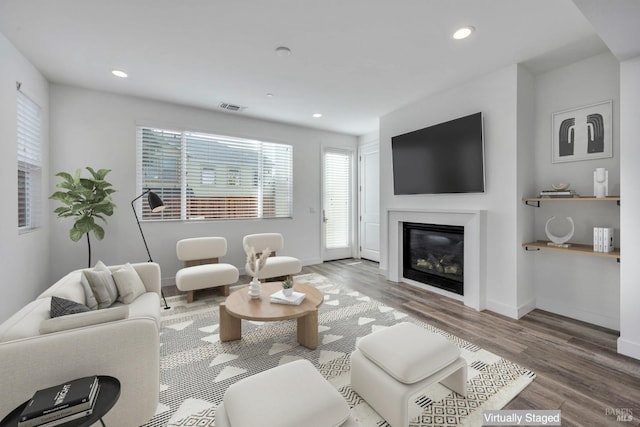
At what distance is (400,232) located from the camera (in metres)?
4.43

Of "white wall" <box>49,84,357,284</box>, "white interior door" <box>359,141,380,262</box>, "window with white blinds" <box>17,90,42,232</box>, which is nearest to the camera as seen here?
"window with white blinds" <box>17,90,42,232</box>

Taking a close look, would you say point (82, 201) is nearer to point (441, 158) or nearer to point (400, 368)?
point (400, 368)

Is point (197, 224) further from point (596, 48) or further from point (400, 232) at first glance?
point (596, 48)

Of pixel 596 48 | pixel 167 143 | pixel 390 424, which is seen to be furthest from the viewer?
pixel 167 143

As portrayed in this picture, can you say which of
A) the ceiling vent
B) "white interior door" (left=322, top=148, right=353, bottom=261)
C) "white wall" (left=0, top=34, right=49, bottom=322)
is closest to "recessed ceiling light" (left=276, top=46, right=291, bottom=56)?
the ceiling vent

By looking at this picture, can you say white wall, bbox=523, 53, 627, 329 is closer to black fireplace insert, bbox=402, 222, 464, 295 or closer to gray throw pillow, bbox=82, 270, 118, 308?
black fireplace insert, bbox=402, 222, 464, 295

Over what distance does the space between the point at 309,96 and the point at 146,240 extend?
128 inches

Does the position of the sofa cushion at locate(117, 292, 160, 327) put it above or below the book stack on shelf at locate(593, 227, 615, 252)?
below

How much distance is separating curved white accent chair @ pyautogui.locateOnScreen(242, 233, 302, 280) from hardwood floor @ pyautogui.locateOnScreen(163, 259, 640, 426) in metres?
1.25

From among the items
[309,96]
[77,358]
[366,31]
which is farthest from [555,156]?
[77,358]

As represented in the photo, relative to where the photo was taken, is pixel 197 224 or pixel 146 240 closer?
pixel 146 240

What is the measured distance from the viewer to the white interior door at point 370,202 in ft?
19.0

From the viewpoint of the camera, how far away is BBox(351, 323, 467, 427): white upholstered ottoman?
1.53m

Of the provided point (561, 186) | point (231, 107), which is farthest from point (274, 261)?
point (561, 186)
